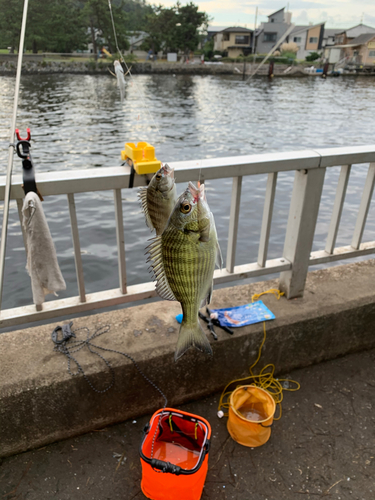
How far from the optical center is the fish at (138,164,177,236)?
1.20 meters

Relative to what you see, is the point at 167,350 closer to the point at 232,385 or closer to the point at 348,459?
the point at 232,385

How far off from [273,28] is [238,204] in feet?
3.81

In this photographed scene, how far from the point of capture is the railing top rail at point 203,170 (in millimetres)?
2227

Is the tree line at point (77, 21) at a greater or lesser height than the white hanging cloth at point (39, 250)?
greater

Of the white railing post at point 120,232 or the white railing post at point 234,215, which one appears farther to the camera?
the white railing post at point 234,215

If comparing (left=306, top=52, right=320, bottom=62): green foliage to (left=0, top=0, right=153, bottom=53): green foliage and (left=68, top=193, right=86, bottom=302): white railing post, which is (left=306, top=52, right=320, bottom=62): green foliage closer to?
(left=0, top=0, right=153, bottom=53): green foliage

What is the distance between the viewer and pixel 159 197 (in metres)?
1.22

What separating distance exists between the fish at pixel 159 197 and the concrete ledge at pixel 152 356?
1560mm

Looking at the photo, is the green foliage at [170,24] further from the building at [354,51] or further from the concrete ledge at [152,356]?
the concrete ledge at [152,356]

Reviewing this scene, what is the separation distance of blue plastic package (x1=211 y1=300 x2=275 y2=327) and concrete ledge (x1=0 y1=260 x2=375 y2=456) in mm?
62

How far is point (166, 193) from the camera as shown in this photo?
1.21 meters

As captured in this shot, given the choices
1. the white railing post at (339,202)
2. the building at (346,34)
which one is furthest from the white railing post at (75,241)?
the building at (346,34)

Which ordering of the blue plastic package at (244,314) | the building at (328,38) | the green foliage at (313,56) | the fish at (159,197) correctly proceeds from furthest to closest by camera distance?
the building at (328,38)
the green foliage at (313,56)
the blue plastic package at (244,314)
the fish at (159,197)

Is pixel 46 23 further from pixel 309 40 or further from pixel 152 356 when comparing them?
pixel 309 40
